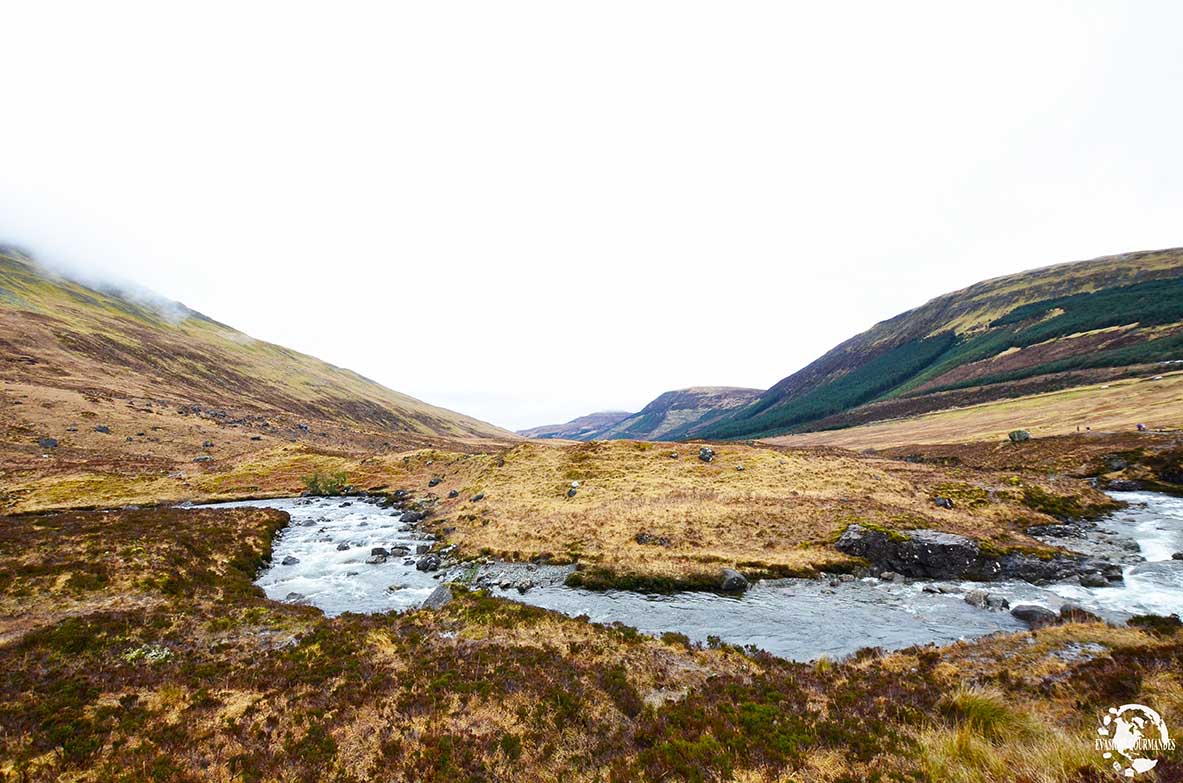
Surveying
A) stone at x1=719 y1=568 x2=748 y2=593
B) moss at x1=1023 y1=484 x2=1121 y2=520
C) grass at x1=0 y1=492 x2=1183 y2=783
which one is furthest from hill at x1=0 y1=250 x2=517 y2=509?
moss at x1=1023 y1=484 x2=1121 y2=520

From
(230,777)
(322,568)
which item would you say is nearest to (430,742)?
(230,777)

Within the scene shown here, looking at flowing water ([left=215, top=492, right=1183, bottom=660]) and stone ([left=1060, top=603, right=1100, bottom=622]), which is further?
flowing water ([left=215, top=492, right=1183, bottom=660])

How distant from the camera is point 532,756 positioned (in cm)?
1338

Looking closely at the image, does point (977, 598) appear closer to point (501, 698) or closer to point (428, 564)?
point (501, 698)

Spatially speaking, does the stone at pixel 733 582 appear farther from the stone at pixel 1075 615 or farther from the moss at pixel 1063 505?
the moss at pixel 1063 505

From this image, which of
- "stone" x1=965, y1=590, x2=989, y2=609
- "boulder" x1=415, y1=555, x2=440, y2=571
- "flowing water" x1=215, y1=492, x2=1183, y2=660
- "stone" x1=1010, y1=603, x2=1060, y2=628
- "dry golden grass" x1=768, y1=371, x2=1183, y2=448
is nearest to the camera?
"stone" x1=1010, y1=603, x2=1060, y2=628

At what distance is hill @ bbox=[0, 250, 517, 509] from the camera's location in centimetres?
6462

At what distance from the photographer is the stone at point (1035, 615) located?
22.0 metres

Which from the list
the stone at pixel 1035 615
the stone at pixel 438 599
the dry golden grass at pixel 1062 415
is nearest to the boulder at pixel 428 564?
the stone at pixel 438 599

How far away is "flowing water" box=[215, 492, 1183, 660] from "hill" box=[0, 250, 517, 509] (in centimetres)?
3961

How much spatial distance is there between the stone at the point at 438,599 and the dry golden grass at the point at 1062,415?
9455 cm

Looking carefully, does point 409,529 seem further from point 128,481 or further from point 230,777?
point 128,481

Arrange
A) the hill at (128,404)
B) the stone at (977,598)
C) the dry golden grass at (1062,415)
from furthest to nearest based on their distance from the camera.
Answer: the dry golden grass at (1062,415), the hill at (128,404), the stone at (977,598)

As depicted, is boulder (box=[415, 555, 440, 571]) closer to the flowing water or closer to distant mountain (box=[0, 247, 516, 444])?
the flowing water
